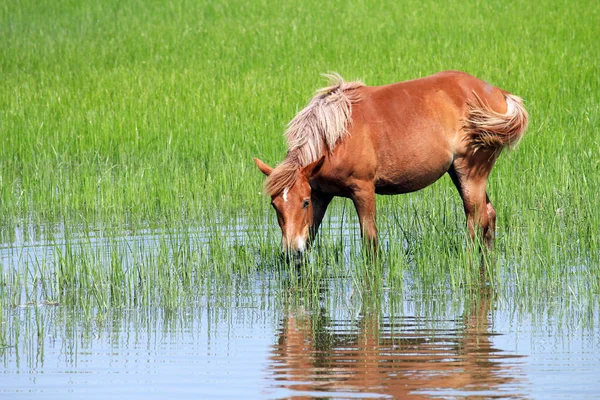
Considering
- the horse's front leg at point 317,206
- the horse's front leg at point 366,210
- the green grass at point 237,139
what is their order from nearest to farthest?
the green grass at point 237,139 → the horse's front leg at point 366,210 → the horse's front leg at point 317,206

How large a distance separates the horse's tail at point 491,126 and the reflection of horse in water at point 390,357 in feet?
7.06

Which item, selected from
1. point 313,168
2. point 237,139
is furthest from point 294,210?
point 237,139

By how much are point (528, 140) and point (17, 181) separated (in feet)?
20.9

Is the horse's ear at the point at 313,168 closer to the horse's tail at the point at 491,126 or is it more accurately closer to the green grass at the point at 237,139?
the green grass at the point at 237,139

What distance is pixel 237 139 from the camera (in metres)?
13.2

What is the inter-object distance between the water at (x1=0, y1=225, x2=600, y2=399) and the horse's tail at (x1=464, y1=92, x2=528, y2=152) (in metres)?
1.77

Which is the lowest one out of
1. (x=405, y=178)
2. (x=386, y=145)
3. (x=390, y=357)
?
(x=390, y=357)

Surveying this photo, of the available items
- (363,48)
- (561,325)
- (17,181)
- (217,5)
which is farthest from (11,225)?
(217,5)

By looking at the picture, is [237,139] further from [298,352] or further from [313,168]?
[298,352]

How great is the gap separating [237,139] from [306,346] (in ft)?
24.7

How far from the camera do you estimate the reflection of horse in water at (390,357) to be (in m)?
5.14

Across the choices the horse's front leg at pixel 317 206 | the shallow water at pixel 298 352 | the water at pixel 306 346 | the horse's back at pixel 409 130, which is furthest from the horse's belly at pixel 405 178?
the shallow water at pixel 298 352

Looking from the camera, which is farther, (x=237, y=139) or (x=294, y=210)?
(x=237, y=139)

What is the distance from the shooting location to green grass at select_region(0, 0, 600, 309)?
24.6 ft
